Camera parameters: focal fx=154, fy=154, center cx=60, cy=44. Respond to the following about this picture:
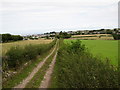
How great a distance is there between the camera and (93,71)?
4.91 metres

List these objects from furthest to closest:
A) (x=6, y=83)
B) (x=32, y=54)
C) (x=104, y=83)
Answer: (x=32, y=54) < (x=6, y=83) < (x=104, y=83)

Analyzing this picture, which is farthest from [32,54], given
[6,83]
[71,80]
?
[71,80]

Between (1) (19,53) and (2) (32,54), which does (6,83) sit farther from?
(2) (32,54)

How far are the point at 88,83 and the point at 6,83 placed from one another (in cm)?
581

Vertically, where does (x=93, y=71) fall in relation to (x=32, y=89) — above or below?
above

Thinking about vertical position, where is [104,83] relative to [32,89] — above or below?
above

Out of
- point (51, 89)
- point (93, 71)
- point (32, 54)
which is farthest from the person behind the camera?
point (32, 54)

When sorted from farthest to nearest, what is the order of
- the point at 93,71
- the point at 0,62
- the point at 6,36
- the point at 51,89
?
the point at 6,36 < the point at 0,62 < the point at 51,89 < the point at 93,71

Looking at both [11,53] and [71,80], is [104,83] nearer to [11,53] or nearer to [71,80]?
[71,80]

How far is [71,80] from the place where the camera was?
195 inches

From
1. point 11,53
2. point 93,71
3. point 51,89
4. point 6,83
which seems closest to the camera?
point 93,71

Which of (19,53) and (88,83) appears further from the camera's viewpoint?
(19,53)

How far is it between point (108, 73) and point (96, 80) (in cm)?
42

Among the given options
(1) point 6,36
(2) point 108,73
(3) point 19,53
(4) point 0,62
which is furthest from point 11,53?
(1) point 6,36
